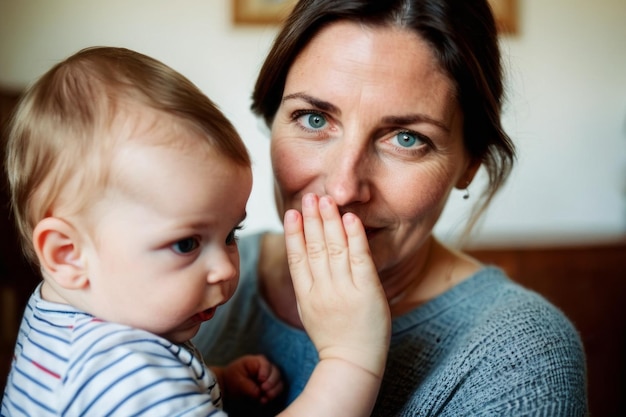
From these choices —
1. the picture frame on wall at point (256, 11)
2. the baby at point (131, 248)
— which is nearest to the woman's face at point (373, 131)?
the baby at point (131, 248)

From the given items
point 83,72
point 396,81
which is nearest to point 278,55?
point 396,81

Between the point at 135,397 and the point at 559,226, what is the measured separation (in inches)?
119

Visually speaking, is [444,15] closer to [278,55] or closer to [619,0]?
[278,55]

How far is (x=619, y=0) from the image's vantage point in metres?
3.24

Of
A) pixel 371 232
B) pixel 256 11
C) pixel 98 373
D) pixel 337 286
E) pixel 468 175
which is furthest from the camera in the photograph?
pixel 256 11

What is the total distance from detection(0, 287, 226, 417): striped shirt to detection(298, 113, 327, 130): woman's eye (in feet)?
1.62

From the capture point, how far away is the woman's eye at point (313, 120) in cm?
117

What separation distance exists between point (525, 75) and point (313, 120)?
236 cm

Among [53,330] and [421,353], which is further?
[421,353]

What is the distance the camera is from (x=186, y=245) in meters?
0.88

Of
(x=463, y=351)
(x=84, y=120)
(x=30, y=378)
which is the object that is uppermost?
(x=84, y=120)

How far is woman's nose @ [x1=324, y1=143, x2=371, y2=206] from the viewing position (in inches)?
42.4

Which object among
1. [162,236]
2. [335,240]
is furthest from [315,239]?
[162,236]

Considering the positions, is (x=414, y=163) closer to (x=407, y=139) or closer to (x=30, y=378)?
(x=407, y=139)
